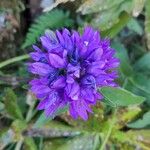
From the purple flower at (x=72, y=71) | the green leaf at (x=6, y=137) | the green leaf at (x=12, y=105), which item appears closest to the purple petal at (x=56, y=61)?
the purple flower at (x=72, y=71)

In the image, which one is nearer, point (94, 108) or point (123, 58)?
point (94, 108)

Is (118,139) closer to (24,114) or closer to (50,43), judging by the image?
(24,114)

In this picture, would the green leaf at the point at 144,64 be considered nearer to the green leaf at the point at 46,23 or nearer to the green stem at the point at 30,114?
the green leaf at the point at 46,23

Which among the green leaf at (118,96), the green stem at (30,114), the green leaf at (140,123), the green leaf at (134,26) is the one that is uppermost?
the green leaf at (134,26)

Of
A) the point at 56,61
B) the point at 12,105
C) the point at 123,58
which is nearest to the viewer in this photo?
the point at 56,61

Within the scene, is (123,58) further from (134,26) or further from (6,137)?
(6,137)

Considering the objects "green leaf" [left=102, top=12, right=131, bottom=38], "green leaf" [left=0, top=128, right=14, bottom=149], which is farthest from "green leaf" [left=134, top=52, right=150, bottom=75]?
"green leaf" [left=0, top=128, right=14, bottom=149]

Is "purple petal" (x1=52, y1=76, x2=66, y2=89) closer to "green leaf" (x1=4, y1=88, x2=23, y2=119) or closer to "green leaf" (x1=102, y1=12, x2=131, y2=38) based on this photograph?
"green leaf" (x1=4, y1=88, x2=23, y2=119)

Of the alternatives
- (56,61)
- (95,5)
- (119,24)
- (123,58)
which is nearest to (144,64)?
(123,58)
